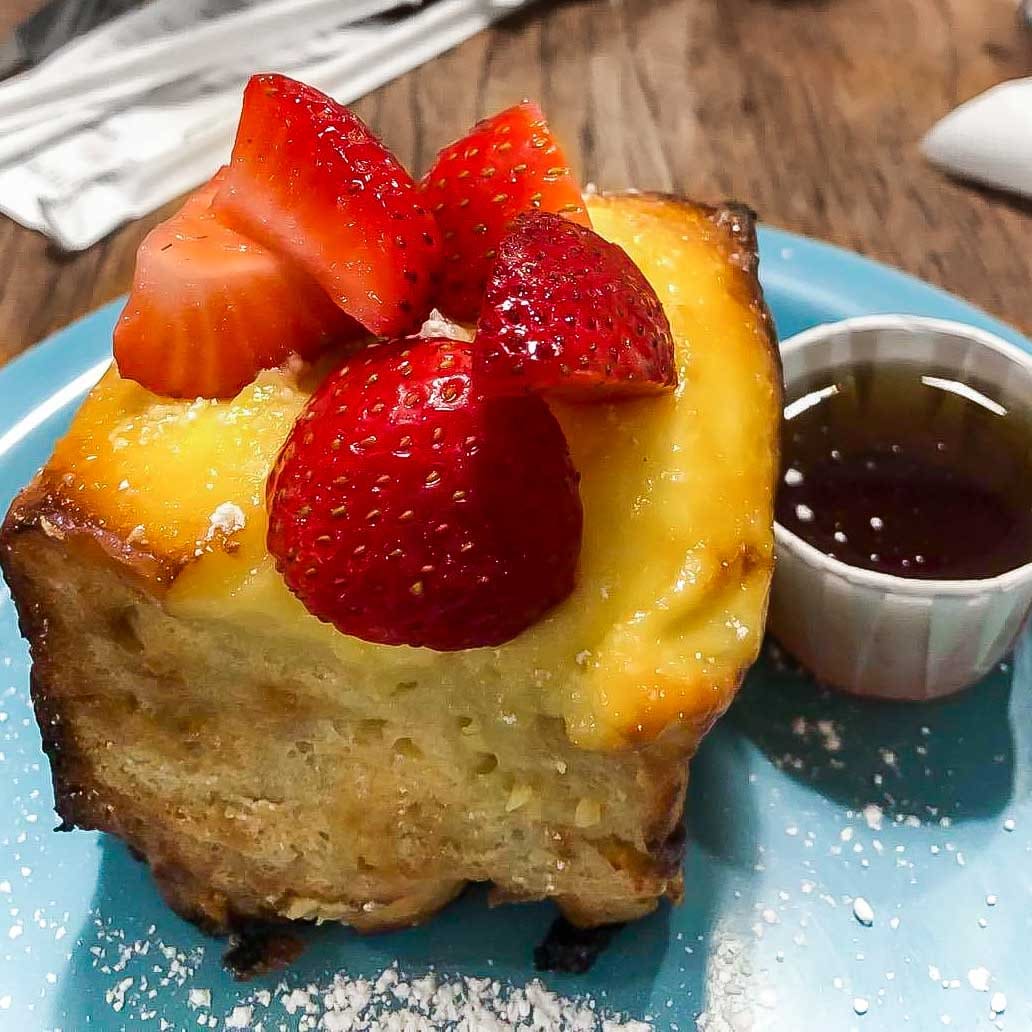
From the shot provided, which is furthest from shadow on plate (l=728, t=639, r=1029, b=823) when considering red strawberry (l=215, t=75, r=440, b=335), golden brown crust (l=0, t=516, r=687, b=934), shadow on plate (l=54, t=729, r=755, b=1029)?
red strawberry (l=215, t=75, r=440, b=335)

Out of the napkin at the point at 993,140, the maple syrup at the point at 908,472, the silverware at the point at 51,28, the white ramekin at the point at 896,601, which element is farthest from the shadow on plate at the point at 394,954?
the silverware at the point at 51,28

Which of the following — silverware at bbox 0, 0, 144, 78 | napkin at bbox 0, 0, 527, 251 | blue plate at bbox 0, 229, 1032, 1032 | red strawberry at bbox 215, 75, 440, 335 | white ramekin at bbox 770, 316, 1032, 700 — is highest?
red strawberry at bbox 215, 75, 440, 335

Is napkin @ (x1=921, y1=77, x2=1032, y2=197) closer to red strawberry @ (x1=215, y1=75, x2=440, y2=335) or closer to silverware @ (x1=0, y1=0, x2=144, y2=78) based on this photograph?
red strawberry @ (x1=215, y1=75, x2=440, y2=335)

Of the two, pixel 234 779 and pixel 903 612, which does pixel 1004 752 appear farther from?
pixel 234 779

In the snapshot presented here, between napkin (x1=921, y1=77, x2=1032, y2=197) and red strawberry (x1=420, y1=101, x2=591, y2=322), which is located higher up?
red strawberry (x1=420, y1=101, x2=591, y2=322)

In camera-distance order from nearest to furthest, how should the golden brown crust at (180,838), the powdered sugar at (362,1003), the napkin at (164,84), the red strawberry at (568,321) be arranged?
the red strawberry at (568,321) → the golden brown crust at (180,838) → the powdered sugar at (362,1003) → the napkin at (164,84)

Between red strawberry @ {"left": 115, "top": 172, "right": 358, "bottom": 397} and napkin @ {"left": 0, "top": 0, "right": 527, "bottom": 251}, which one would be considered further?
napkin @ {"left": 0, "top": 0, "right": 527, "bottom": 251}

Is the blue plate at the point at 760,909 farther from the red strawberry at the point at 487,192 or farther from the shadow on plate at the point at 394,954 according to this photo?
the red strawberry at the point at 487,192
